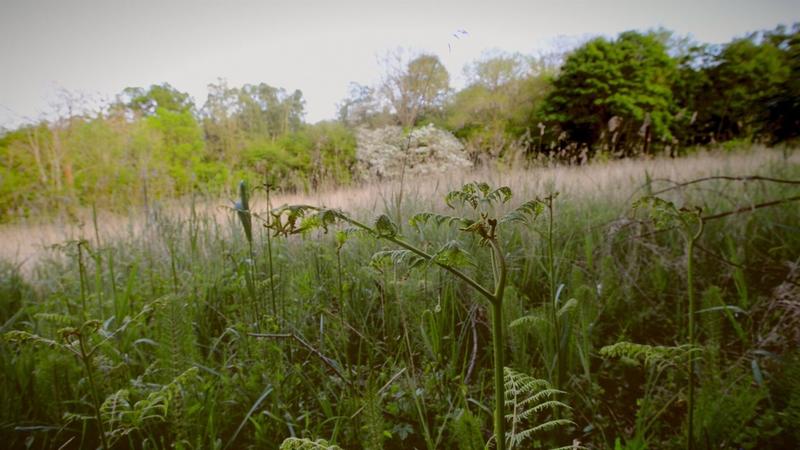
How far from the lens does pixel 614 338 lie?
161 centimetres

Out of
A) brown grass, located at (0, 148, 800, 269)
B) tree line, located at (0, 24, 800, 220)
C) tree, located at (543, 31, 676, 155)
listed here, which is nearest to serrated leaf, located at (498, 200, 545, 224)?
brown grass, located at (0, 148, 800, 269)

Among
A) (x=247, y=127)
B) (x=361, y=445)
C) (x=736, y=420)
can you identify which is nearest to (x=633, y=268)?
(x=736, y=420)

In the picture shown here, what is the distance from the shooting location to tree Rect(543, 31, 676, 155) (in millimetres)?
15672

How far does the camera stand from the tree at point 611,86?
15672 millimetres

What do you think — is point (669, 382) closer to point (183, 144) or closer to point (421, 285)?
point (421, 285)

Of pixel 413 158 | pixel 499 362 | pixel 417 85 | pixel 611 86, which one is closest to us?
pixel 499 362

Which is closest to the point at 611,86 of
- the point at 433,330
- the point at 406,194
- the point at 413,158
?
the point at 413,158

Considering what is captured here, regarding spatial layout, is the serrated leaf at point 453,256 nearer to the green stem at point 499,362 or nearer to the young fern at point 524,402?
the green stem at point 499,362

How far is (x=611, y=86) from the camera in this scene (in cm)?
1641

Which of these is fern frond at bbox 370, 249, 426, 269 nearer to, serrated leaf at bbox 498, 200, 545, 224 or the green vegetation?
the green vegetation

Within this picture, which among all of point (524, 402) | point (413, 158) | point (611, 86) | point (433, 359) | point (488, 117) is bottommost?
point (433, 359)

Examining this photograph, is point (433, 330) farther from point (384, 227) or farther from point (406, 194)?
point (406, 194)

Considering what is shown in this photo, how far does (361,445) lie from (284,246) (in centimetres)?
227

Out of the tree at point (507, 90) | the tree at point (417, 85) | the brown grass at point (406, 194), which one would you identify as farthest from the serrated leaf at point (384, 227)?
the tree at point (507, 90)
